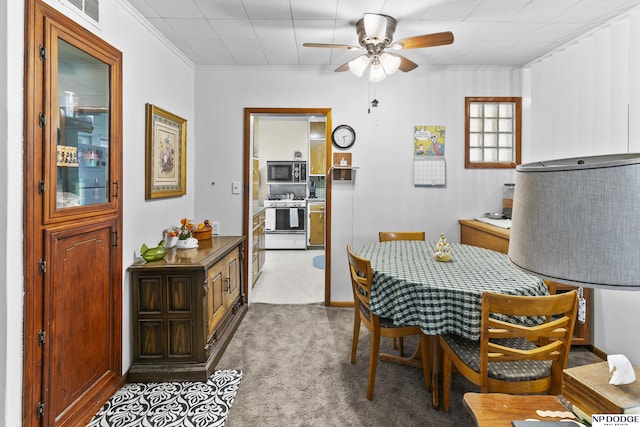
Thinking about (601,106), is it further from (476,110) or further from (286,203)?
(286,203)

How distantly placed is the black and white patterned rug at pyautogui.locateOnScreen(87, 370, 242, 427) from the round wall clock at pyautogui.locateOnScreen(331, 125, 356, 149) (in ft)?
7.78

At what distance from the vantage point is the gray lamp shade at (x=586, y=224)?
62 cm

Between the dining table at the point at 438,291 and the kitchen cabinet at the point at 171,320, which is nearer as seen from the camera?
the dining table at the point at 438,291

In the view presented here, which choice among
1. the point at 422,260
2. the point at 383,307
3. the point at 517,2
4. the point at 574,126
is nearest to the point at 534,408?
the point at 383,307

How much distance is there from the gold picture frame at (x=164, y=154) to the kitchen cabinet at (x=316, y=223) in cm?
359

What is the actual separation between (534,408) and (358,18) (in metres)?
2.54

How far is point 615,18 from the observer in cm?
250

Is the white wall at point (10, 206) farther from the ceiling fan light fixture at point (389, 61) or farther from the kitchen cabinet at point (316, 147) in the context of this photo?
the kitchen cabinet at point (316, 147)

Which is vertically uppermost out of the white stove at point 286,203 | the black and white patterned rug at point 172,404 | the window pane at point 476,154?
the window pane at point 476,154

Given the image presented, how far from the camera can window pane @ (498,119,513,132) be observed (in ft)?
12.2

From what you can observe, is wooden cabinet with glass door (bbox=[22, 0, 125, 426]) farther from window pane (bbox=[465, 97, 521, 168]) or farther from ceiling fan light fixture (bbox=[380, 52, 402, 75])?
window pane (bbox=[465, 97, 521, 168])

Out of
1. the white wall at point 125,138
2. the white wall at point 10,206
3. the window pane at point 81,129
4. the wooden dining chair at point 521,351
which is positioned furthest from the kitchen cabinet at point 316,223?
the white wall at point 10,206

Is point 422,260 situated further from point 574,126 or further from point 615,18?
point 615,18

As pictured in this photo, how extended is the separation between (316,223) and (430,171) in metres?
3.40
